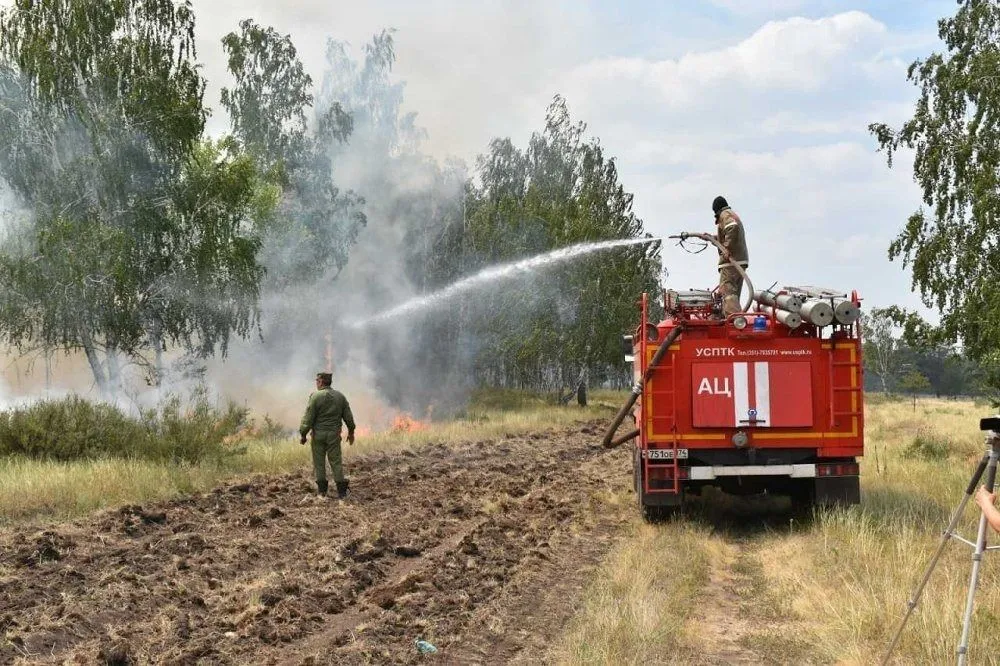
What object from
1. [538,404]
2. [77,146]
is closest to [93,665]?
[77,146]

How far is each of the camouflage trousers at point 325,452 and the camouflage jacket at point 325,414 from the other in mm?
86

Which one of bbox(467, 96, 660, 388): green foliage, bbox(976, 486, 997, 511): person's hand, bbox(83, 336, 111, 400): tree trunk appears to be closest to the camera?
bbox(976, 486, 997, 511): person's hand

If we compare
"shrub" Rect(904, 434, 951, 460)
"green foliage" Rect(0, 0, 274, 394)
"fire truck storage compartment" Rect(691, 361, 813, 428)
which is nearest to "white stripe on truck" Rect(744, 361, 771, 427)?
"fire truck storage compartment" Rect(691, 361, 813, 428)

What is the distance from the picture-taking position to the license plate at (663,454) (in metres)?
10.2

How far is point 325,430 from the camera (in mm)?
12930

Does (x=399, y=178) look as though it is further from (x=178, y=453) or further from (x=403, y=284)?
(x=178, y=453)

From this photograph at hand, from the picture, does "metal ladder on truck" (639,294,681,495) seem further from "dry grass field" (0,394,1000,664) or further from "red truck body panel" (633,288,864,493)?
"dry grass field" (0,394,1000,664)

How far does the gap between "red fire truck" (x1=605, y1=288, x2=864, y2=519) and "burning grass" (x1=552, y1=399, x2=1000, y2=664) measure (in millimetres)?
579

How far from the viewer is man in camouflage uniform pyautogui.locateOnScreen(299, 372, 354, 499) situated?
505 inches

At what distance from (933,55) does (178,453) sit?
20255 mm

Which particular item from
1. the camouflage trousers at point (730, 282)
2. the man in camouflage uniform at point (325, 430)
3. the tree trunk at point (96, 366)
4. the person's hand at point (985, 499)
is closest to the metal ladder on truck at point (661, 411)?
the camouflage trousers at point (730, 282)

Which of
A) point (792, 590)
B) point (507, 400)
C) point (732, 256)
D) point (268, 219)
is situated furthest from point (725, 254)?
point (507, 400)

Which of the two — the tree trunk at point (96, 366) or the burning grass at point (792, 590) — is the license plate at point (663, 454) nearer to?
the burning grass at point (792, 590)

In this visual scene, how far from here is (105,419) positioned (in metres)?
16.0
